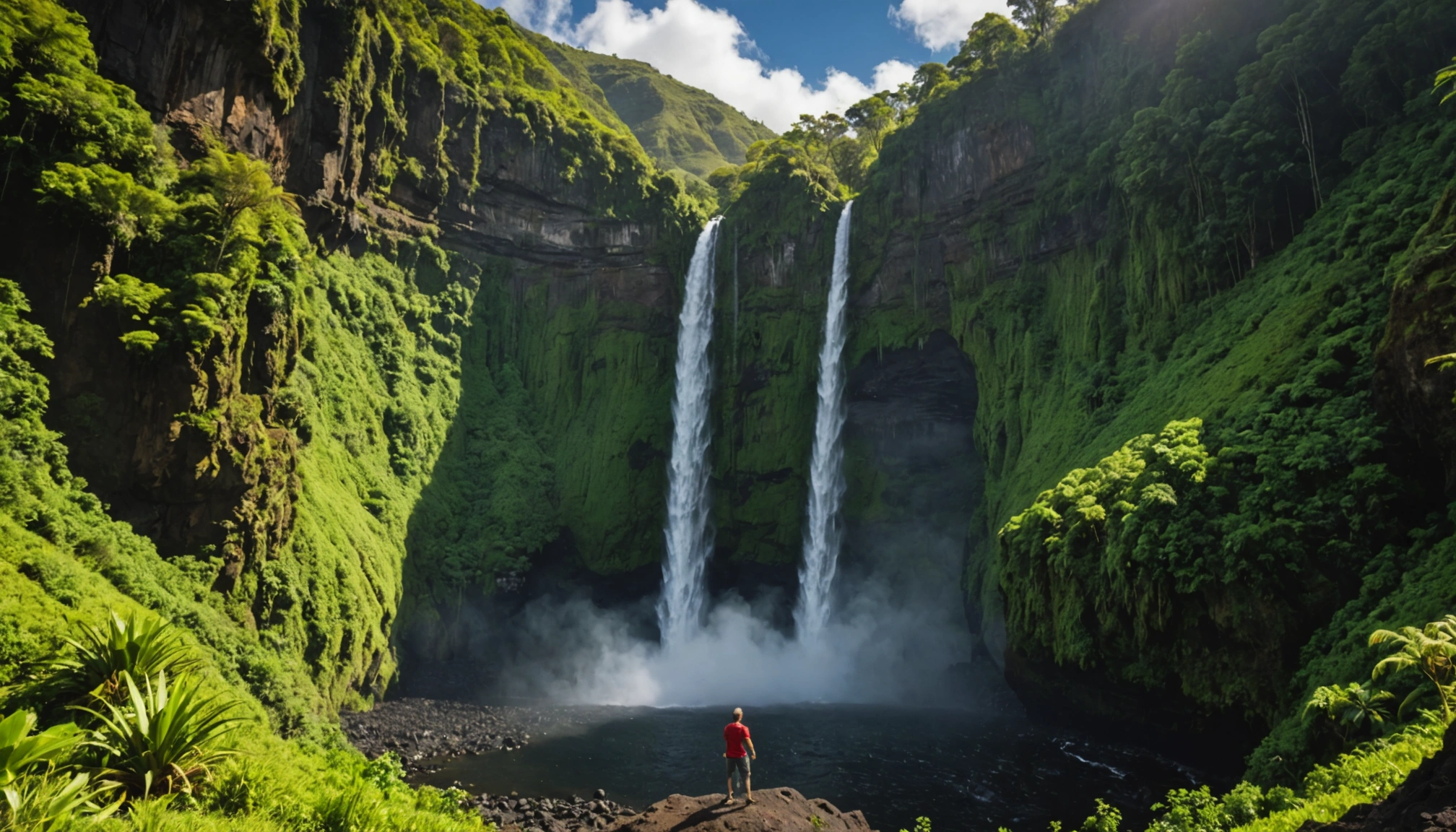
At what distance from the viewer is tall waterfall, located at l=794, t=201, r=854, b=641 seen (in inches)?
1592

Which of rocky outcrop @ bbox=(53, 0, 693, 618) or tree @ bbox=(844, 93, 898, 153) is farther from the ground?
tree @ bbox=(844, 93, 898, 153)

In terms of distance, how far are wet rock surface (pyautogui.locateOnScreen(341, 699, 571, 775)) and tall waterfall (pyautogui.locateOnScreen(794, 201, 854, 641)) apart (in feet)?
50.5

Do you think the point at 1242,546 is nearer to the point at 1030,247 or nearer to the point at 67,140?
the point at 1030,247

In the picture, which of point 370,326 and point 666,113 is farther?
point 666,113

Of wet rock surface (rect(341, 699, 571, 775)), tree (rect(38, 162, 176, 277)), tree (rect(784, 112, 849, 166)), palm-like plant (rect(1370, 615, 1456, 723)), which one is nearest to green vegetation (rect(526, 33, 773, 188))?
tree (rect(784, 112, 849, 166))

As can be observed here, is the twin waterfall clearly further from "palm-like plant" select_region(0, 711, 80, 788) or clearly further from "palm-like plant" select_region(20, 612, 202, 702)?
"palm-like plant" select_region(0, 711, 80, 788)

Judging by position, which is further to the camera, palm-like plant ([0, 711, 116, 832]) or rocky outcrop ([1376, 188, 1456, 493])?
rocky outcrop ([1376, 188, 1456, 493])

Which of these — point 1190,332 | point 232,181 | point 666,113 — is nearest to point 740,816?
point 232,181

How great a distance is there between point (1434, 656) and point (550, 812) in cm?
1567

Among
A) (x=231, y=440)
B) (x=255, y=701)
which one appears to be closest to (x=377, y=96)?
(x=231, y=440)

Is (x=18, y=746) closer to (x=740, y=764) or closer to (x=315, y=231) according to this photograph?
(x=740, y=764)

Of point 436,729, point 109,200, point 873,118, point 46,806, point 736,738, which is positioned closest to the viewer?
point 46,806

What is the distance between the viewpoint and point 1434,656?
912 cm

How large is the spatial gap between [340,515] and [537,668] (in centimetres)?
1301
